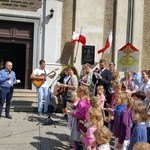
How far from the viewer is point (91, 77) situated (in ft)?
37.5

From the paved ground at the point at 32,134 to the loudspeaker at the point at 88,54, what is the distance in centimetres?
404

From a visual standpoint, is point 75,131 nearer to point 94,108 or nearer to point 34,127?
point 94,108

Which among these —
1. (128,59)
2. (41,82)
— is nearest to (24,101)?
(41,82)

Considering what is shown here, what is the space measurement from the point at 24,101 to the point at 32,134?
4164 millimetres

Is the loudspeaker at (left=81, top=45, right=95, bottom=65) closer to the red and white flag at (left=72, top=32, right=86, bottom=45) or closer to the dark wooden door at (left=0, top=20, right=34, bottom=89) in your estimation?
the red and white flag at (left=72, top=32, right=86, bottom=45)

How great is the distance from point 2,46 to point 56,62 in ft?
10.6

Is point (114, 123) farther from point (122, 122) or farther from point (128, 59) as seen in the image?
point (128, 59)

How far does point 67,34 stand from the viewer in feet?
50.5

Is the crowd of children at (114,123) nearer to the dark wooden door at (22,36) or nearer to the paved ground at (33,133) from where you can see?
the paved ground at (33,133)

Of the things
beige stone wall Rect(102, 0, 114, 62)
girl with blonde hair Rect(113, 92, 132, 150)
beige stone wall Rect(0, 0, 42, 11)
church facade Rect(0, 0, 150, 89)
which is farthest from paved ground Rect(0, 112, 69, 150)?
beige stone wall Rect(102, 0, 114, 62)

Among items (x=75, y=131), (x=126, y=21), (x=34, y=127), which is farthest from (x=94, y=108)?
(x=126, y=21)

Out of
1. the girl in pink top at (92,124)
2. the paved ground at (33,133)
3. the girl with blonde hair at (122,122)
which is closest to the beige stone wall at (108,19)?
the paved ground at (33,133)

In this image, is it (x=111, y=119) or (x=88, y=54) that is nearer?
(x=111, y=119)

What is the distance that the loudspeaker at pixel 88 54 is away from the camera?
1543 centimetres
